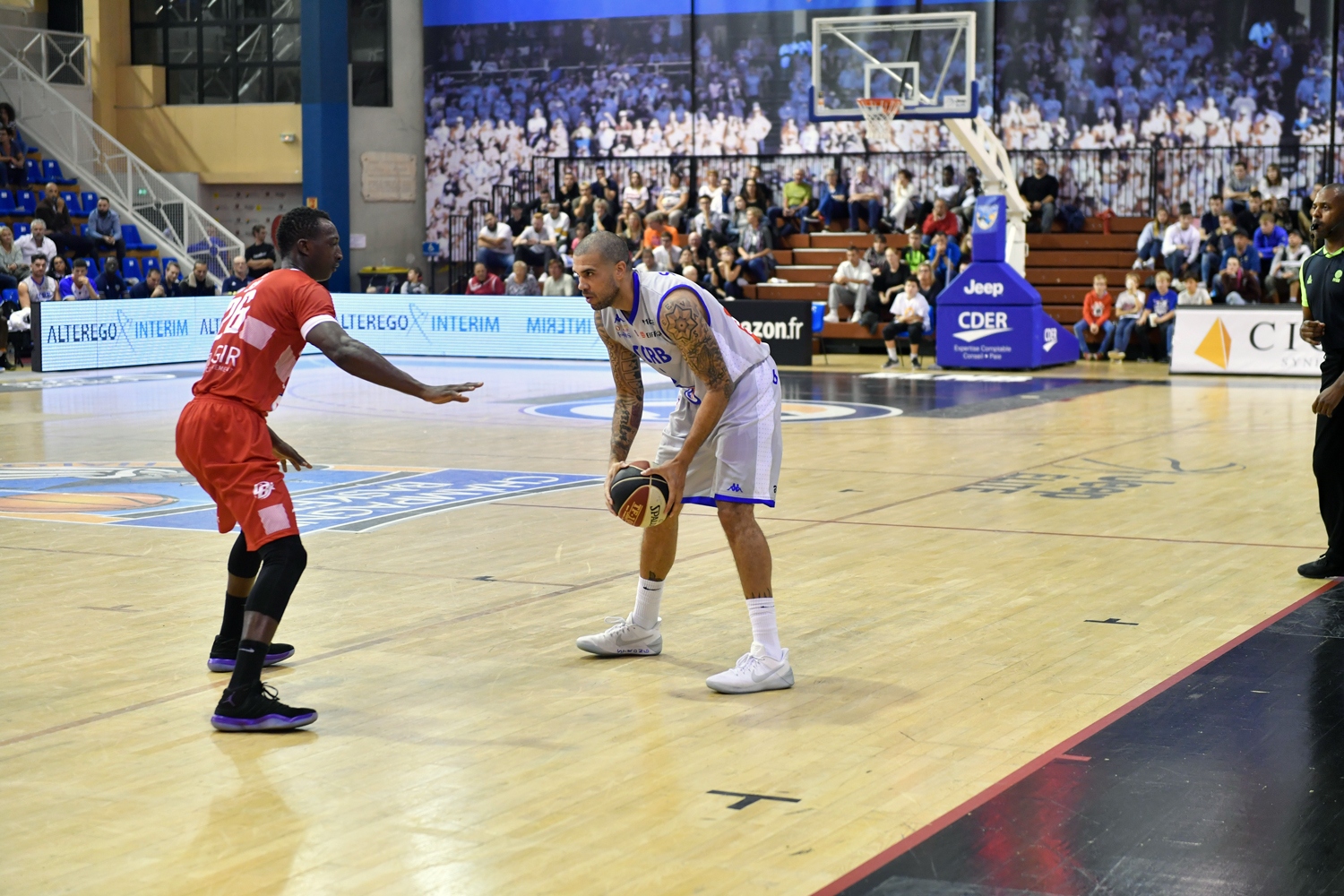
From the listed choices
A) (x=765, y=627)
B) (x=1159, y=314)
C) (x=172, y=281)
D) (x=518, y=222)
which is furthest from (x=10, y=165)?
(x=765, y=627)

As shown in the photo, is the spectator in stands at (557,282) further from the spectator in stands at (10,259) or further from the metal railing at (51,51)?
the metal railing at (51,51)

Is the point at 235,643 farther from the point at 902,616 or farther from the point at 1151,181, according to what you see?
the point at 1151,181

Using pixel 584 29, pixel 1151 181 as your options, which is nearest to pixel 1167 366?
pixel 1151 181

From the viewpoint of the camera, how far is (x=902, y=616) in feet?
24.4

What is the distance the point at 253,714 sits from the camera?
5535 millimetres

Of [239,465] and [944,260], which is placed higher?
[944,260]

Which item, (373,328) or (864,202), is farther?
(864,202)

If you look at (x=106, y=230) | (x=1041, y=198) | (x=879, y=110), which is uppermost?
(x=879, y=110)

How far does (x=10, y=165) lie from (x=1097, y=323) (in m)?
17.8

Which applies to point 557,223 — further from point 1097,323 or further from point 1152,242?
point 1152,242

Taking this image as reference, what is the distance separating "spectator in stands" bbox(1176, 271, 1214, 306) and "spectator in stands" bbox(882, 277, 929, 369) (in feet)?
11.3

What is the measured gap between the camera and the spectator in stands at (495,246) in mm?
28938

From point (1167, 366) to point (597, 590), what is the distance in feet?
55.5

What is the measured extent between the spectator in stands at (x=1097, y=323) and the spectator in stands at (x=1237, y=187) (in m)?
2.36
